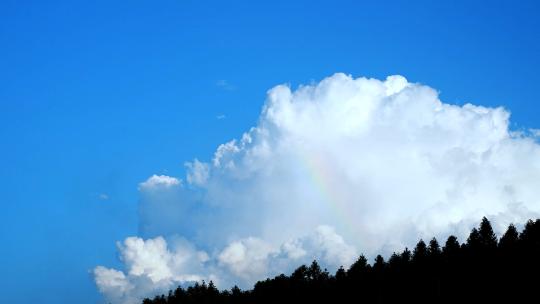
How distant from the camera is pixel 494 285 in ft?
353

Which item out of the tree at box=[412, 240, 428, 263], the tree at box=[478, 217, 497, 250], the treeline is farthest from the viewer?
the tree at box=[412, 240, 428, 263]

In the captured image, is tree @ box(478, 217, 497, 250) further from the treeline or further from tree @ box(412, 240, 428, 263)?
tree @ box(412, 240, 428, 263)

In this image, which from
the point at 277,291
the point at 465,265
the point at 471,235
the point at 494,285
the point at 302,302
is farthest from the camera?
the point at 277,291

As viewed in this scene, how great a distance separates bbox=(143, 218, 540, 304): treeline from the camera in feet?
341

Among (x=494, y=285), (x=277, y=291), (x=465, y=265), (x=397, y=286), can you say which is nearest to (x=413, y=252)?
(x=397, y=286)

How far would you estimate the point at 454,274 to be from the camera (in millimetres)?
117562

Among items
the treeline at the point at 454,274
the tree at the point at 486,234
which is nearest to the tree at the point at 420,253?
the treeline at the point at 454,274

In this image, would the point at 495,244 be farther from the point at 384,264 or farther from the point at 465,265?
the point at 384,264

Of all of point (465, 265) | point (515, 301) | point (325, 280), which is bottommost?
point (515, 301)

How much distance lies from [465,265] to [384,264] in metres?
26.0

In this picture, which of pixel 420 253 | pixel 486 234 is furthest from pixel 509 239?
pixel 420 253

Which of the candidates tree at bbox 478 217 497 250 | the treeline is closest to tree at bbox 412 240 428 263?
the treeline

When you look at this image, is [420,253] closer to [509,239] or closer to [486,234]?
[486,234]

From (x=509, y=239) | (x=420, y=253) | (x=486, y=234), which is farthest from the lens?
(x=420, y=253)
